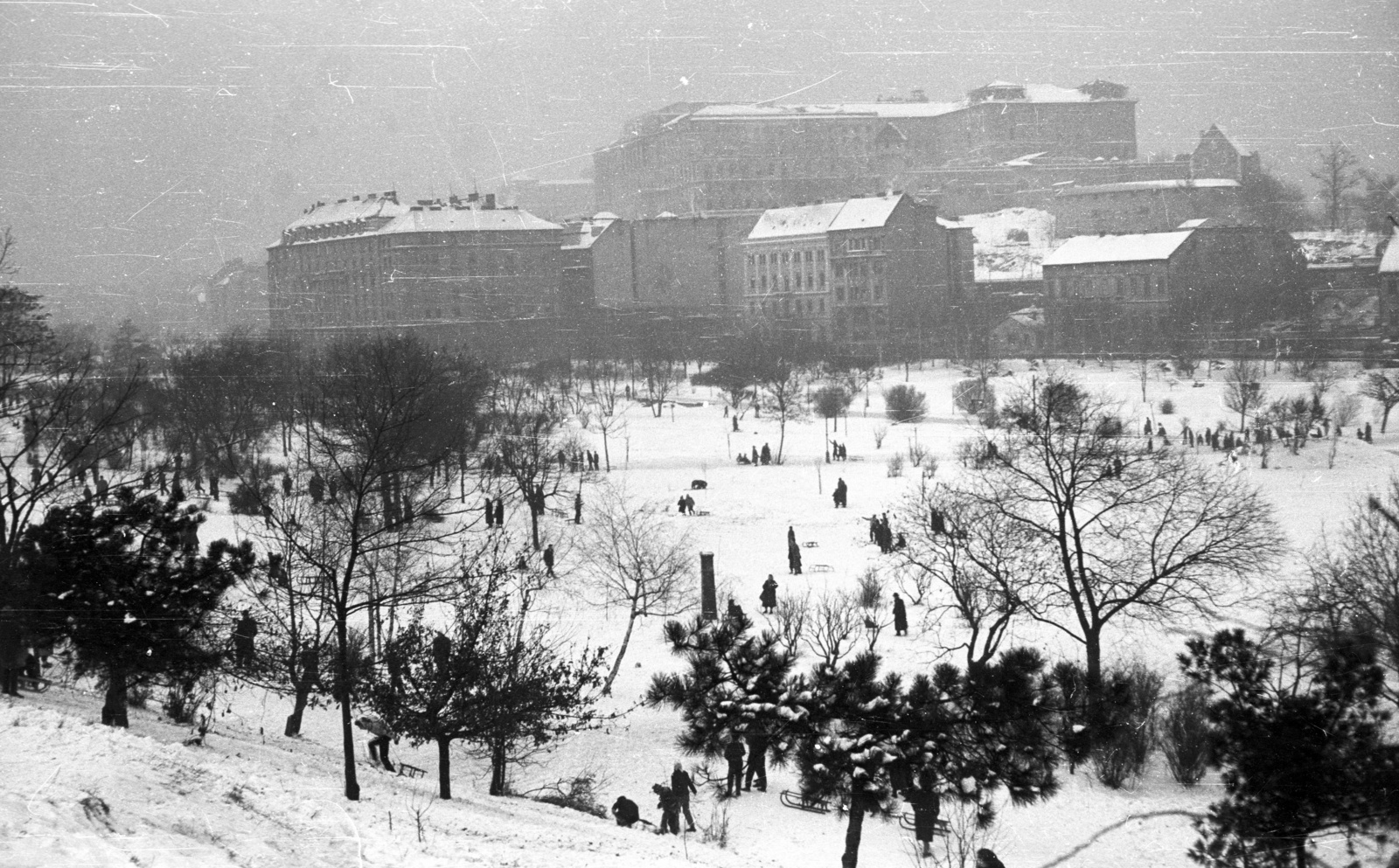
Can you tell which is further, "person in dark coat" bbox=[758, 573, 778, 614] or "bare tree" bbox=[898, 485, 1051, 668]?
"person in dark coat" bbox=[758, 573, 778, 614]

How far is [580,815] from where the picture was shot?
432 inches

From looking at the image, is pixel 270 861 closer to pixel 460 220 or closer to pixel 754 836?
pixel 754 836

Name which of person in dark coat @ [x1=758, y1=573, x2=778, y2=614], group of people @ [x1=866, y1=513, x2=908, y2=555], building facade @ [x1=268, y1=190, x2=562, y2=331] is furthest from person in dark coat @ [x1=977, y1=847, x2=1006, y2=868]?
building facade @ [x1=268, y1=190, x2=562, y2=331]

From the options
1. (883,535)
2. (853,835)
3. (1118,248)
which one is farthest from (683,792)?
(1118,248)

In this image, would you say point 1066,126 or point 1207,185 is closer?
point 1207,185

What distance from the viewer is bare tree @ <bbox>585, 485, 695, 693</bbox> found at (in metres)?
18.5

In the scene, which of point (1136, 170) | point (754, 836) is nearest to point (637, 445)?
point (754, 836)

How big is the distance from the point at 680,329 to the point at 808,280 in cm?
779

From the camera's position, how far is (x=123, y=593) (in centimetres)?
1088

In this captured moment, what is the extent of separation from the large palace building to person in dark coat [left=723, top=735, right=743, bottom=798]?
75.7 metres

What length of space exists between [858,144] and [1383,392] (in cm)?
6255

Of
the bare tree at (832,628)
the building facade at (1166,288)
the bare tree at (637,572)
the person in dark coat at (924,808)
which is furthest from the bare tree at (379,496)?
the building facade at (1166,288)

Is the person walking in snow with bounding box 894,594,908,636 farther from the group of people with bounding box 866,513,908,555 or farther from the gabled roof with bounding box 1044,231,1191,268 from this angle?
the gabled roof with bounding box 1044,231,1191,268

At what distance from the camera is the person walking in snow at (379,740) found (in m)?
11.8
